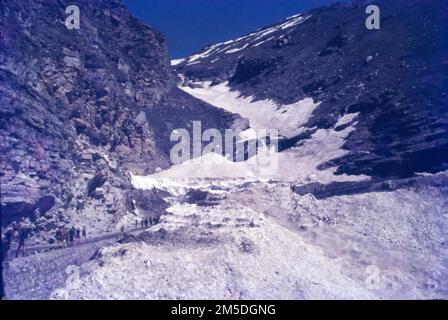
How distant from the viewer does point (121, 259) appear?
21688 millimetres

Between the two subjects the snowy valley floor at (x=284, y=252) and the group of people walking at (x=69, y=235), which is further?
the group of people walking at (x=69, y=235)

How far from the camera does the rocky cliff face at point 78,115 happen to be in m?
31.3

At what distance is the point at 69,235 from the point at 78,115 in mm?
13969

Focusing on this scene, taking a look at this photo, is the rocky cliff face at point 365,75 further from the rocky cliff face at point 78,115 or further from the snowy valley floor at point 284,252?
the rocky cliff face at point 78,115

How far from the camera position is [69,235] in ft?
94.7

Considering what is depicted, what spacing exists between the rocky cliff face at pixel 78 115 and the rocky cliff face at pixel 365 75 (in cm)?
1087

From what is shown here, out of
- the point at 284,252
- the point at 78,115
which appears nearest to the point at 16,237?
the point at 284,252

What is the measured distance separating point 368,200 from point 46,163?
18.4m

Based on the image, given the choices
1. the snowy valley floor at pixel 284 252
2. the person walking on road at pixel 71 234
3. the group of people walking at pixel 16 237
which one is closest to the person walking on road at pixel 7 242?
the group of people walking at pixel 16 237

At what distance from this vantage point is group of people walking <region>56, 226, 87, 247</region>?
1106 inches

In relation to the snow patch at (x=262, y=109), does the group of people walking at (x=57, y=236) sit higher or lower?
lower

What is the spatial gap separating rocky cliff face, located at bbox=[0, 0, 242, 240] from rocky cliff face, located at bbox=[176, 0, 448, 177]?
428 inches
